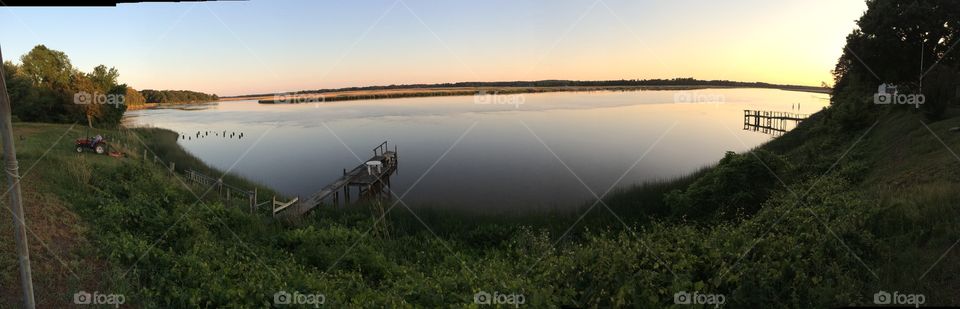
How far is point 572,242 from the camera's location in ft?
40.8

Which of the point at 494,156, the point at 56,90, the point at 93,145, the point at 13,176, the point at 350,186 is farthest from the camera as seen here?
the point at 56,90

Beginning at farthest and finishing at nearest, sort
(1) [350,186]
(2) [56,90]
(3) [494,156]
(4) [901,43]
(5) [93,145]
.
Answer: (2) [56,90], (3) [494,156], (4) [901,43], (1) [350,186], (5) [93,145]

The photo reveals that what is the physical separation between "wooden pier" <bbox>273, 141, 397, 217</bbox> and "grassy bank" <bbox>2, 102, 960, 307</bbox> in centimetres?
110

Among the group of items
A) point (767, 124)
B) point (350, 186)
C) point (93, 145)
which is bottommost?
point (350, 186)

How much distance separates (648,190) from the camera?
19234 mm

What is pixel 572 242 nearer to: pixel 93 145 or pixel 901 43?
pixel 93 145

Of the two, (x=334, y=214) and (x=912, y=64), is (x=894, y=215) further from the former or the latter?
(x=912, y=64)

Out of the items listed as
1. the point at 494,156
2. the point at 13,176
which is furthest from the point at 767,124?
the point at 13,176

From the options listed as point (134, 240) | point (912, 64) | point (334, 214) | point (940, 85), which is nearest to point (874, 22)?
point (912, 64)

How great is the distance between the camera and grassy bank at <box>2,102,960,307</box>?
6828 mm

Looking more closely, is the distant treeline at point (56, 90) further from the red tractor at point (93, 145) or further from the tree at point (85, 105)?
the red tractor at point (93, 145)

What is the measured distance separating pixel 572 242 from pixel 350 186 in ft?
55.1

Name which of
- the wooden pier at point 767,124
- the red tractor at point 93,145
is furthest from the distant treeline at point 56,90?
the wooden pier at point 767,124

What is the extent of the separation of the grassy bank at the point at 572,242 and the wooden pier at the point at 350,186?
→ 1098mm
